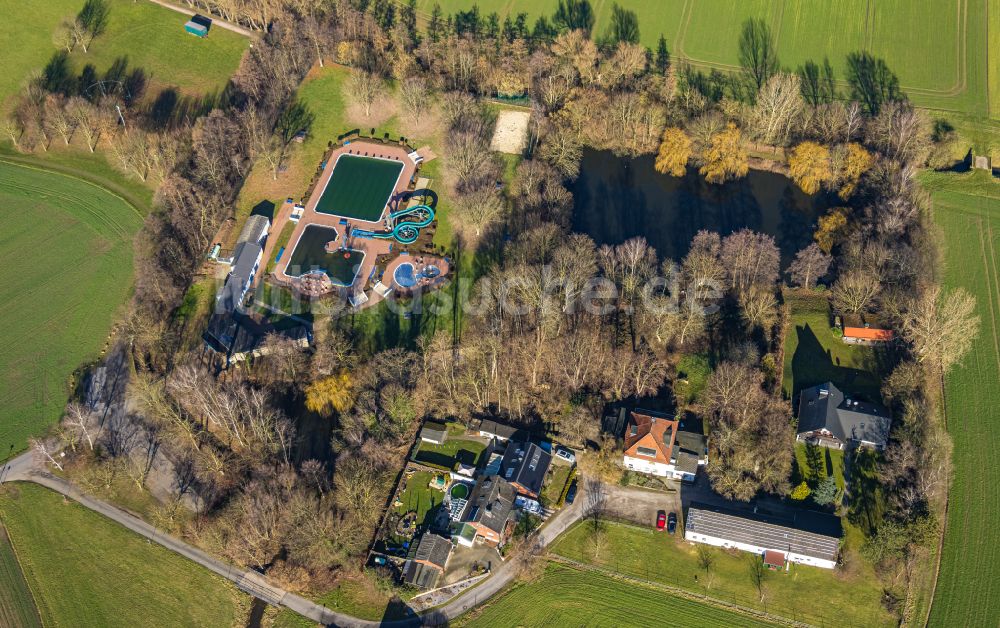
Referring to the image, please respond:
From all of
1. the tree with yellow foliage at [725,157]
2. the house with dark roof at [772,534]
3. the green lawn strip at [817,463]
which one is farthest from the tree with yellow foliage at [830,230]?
the house with dark roof at [772,534]

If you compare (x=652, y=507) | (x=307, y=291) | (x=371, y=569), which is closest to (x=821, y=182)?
(x=652, y=507)

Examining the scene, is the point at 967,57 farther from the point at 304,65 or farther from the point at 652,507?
the point at 304,65

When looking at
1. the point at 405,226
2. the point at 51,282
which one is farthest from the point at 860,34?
the point at 51,282

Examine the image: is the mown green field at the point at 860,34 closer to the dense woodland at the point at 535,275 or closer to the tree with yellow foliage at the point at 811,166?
the dense woodland at the point at 535,275

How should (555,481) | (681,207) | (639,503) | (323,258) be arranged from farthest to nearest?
(681,207), (323,258), (555,481), (639,503)

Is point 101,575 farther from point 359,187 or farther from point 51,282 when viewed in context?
point 359,187

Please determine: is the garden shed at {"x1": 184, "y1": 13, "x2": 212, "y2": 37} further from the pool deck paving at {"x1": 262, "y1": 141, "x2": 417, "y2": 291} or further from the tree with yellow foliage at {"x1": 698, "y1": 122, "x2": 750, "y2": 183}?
the tree with yellow foliage at {"x1": 698, "y1": 122, "x2": 750, "y2": 183}

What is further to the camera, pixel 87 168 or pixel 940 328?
pixel 87 168
